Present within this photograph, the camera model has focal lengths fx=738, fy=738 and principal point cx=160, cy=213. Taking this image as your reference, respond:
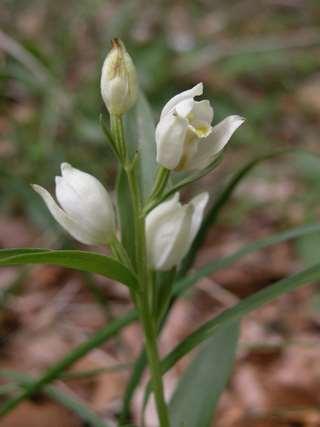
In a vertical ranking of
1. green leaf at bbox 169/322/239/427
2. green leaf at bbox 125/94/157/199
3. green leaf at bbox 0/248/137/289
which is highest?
green leaf at bbox 125/94/157/199

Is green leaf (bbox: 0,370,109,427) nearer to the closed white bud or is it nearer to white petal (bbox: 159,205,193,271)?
white petal (bbox: 159,205,193,271)

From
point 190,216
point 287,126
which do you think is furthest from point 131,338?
point 287,126

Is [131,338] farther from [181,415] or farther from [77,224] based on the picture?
[77,224]

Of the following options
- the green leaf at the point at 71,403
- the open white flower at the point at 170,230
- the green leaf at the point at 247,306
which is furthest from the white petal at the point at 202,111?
the green leaf at the point at 71,403

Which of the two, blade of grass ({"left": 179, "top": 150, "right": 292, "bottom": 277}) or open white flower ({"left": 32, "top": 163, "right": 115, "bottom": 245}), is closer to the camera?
open white flower ({"left": 32, "top": 163, "right": 115, "bottom": 245})

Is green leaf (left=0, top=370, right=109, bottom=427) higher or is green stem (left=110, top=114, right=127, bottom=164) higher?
green stem (left=110, top=114, right=127, bottom=164)

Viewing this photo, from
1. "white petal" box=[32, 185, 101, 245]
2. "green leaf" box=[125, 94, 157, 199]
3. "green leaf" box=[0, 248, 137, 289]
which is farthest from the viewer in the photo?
"green leaf" box=[125, 94, 157, 199]

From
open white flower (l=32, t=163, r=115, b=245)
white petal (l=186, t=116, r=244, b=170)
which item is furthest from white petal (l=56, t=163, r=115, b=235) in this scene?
white petal (l=186, t=116, r=244, b=170)

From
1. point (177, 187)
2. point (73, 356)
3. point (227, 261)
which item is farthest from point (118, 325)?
point (177, 187)

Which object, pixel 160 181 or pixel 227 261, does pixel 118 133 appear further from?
pixel 227 261
